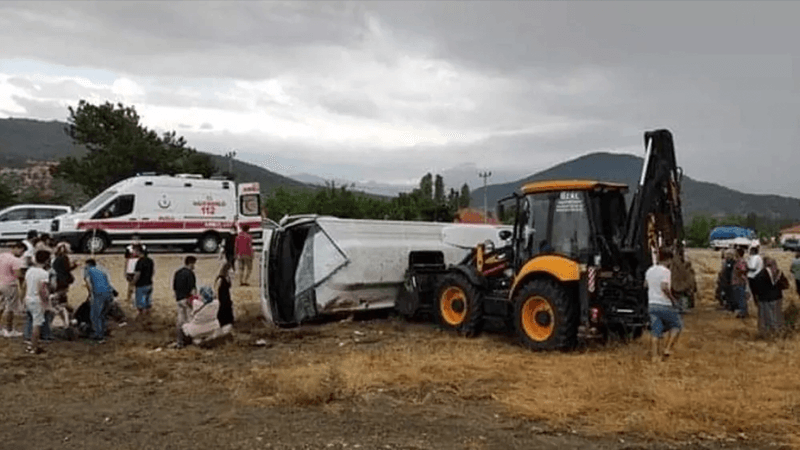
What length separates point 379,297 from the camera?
52.5ft

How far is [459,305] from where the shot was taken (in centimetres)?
1411

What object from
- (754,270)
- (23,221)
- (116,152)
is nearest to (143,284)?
(754,270)

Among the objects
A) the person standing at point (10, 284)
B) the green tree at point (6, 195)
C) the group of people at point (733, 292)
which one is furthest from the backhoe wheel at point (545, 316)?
the green tree at point (6, 195)

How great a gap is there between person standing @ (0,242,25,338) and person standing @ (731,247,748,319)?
13.0 metres

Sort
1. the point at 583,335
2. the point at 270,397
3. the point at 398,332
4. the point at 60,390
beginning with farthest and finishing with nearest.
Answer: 1. the point at 398,332
2. the point at 583,335
3. the point at 60,390
4. the point at 270,397

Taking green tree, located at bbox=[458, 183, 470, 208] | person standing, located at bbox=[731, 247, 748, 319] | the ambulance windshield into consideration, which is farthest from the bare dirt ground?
green tree, located at bbox=[458, 183, 470, 208]

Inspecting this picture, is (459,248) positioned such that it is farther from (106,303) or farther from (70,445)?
(70,445)

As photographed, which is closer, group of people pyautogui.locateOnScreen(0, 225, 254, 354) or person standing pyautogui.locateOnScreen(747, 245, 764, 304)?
group of people pyautogui.locateOnScreen(0, 225, 254, 354)

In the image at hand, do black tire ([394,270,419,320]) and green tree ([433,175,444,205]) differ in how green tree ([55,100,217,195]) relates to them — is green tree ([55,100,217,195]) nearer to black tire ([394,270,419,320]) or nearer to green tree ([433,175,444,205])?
green tree ([433,175,444,205])

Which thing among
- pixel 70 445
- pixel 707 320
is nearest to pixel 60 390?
pixel 70 445

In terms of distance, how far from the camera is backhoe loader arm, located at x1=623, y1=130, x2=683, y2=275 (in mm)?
12516

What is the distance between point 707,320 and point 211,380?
10318 millimetres

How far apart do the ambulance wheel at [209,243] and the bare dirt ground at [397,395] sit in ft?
42.2

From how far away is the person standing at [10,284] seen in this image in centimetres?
1320
